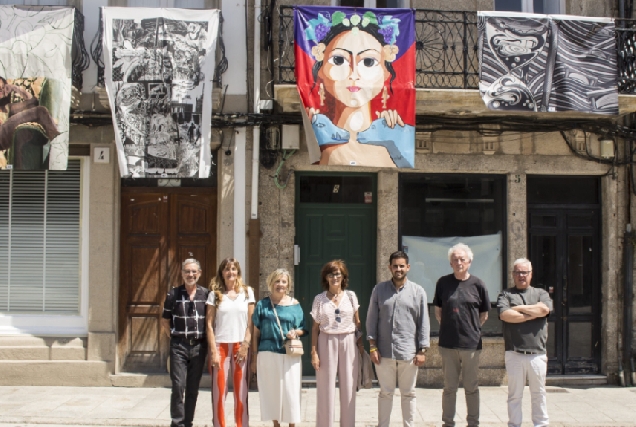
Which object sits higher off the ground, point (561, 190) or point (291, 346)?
point (561, 190)

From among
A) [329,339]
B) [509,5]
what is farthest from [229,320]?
[509,5]

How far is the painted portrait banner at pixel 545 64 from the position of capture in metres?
8.55

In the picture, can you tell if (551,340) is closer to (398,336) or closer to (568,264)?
(568,264)

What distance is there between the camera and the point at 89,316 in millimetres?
8820

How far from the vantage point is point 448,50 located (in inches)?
363

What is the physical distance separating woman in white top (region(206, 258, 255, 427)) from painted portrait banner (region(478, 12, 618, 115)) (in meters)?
4.34

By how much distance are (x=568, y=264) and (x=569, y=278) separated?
20 centimetres

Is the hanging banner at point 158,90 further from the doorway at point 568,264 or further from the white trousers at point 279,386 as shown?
the doorway at point 568,264

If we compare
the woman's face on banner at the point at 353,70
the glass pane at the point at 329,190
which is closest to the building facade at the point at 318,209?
the glass pane at the point at 329,190

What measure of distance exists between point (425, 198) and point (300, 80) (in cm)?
252

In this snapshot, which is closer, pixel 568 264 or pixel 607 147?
pixel 607 147

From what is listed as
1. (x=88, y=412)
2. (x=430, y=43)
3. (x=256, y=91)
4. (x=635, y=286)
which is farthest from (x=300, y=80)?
(x=635, y=286)

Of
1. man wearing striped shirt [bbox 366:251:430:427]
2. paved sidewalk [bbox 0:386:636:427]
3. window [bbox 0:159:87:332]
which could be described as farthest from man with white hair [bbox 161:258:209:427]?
window [bbox 0:159:87:332]

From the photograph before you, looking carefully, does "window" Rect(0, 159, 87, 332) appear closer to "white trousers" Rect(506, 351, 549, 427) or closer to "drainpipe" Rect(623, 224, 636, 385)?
"white trousers" Rect(506, 351, 549, 427)
